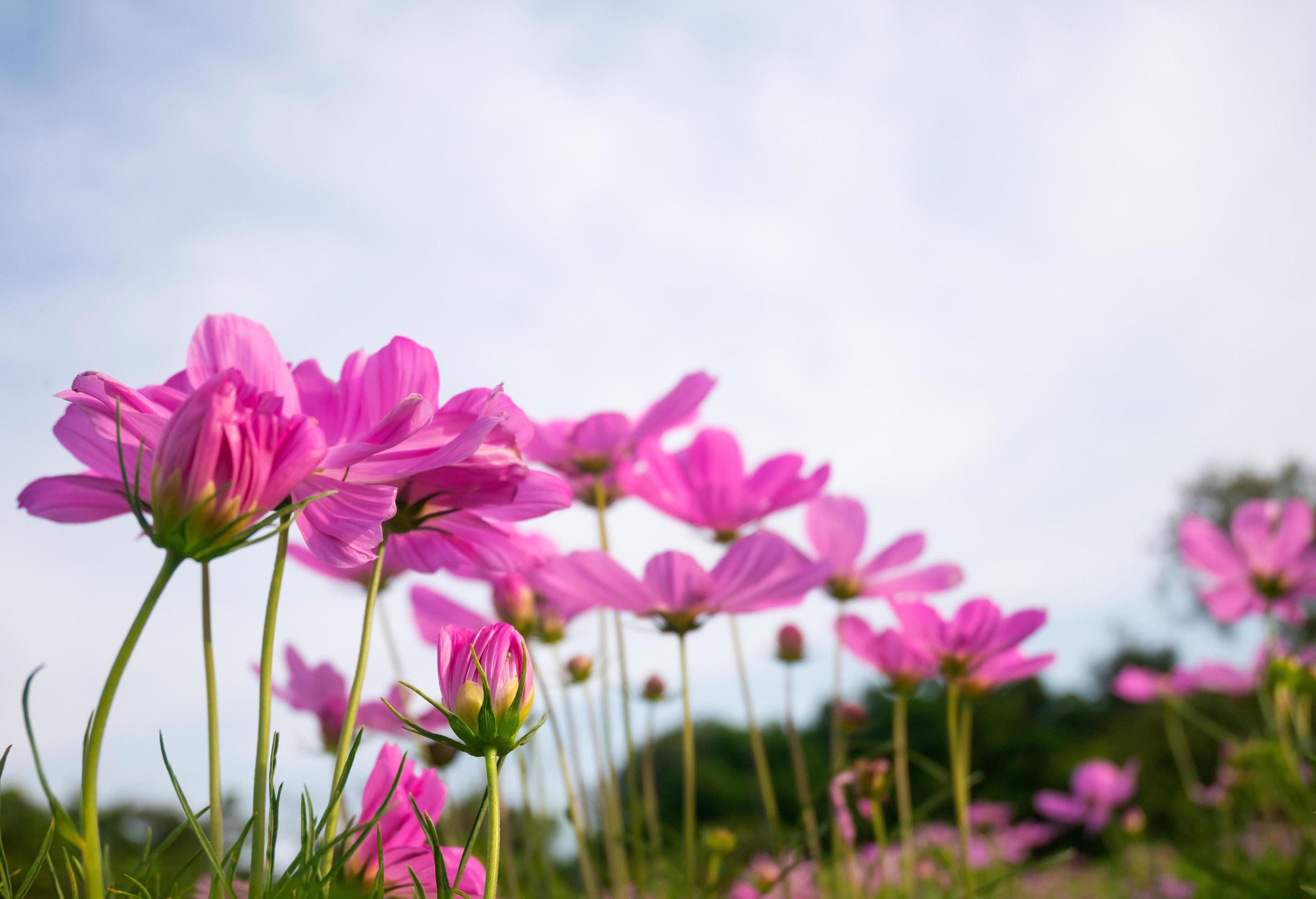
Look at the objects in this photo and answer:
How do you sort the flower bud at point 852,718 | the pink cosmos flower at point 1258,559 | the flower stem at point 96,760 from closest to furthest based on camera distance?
the flower stem at point 96,760 → the flower bud at point 852,718 → the pink cosmos flower at point 1258,559

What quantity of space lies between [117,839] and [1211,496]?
13138 mm

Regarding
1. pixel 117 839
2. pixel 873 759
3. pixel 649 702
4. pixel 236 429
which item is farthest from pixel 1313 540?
pixel 117 839

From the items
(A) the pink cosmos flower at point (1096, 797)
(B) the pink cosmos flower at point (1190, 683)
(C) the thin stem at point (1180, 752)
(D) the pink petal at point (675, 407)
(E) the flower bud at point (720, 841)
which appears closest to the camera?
(D) the pink petal at point (675, 407)

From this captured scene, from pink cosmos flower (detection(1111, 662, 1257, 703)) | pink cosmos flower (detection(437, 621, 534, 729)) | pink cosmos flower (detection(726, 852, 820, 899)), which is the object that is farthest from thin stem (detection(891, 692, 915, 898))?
pink cosmos flower (detection(1111, 662, 1257, 703))

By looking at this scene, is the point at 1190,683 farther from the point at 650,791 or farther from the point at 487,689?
the point at 487,689

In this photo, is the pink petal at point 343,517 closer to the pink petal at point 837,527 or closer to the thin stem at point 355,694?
the thin stem at point 355,694

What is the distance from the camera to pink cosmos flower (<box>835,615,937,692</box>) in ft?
3.81

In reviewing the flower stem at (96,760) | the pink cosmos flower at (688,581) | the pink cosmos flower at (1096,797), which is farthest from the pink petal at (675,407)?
the pink cosmos flower at (1096,797)

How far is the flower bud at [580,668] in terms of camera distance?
123 centimetres

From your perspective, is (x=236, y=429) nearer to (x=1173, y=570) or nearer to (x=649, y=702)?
(x=649, y=702)

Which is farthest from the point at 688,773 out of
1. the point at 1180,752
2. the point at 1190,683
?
the point at 1180,752

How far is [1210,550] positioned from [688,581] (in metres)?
1.49

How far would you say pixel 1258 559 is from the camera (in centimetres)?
186

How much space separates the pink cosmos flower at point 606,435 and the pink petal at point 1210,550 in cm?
133
